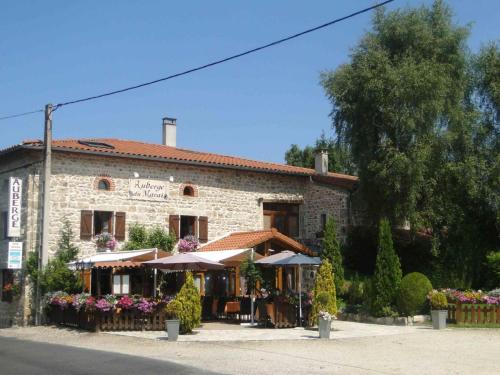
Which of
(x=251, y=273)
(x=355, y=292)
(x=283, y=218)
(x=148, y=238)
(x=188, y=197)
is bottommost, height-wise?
(x=355, y=292)

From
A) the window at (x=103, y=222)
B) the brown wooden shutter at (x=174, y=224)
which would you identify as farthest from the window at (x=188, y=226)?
the window at (x=103, y=222)

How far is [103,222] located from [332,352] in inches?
490

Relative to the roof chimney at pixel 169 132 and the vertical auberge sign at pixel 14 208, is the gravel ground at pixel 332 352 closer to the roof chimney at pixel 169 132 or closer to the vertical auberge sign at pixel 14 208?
the vertical auberge sign at pixel 14 208

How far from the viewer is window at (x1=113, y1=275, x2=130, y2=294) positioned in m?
22.2

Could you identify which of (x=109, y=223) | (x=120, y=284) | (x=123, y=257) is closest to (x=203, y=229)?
(x=109, y=223)

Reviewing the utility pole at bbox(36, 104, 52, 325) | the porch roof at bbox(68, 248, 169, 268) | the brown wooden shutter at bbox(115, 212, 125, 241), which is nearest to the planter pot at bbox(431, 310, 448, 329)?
the porch roof at bbox(68, 248, 169, 268)

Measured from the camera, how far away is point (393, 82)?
22.6 metres

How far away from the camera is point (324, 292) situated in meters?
17.0

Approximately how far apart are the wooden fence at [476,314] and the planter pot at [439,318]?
1.05m

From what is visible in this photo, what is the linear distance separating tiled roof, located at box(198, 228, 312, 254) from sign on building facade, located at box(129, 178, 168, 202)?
8.43ft

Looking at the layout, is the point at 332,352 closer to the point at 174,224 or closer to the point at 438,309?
the point at 438,309

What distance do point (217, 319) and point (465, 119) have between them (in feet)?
37.1

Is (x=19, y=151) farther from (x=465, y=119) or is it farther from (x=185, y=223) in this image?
(x=465, y=119)

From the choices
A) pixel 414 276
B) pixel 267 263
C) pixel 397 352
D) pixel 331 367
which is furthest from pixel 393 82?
pixel 331 367
